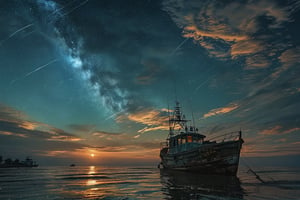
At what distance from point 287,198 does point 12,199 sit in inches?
593

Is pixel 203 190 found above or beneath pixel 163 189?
above

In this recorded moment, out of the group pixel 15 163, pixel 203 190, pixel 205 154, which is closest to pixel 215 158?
pixel 205 154

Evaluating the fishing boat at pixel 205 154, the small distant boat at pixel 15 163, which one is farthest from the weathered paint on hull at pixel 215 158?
the small distant boat at pixel 15 163

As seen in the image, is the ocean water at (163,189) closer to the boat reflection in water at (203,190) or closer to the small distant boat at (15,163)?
the boat reflection in water at (203,190)

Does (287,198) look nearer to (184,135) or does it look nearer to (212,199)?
(212,199)

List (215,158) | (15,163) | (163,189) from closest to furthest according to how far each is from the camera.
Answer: (163,189)
(215,158)
(15,163)

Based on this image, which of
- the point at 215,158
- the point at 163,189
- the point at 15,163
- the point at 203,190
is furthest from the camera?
the point at 15,163

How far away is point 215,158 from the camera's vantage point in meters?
24.4

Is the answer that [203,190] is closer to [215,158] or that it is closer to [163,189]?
[163,189]

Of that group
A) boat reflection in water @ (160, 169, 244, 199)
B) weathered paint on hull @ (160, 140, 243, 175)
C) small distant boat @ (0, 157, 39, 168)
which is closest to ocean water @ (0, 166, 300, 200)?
boat reflection in water @ (160, 169, 244, 199)

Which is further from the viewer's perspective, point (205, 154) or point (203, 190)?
point (205, 154)

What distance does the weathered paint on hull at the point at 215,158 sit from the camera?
2317 centimetres

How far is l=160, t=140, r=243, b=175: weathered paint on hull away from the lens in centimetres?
2317

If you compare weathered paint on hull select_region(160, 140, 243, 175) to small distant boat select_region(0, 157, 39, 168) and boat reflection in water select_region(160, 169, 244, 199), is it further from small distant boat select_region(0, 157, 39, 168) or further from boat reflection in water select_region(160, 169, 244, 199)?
small distant boat select_region(0, 157, 39, 168)
